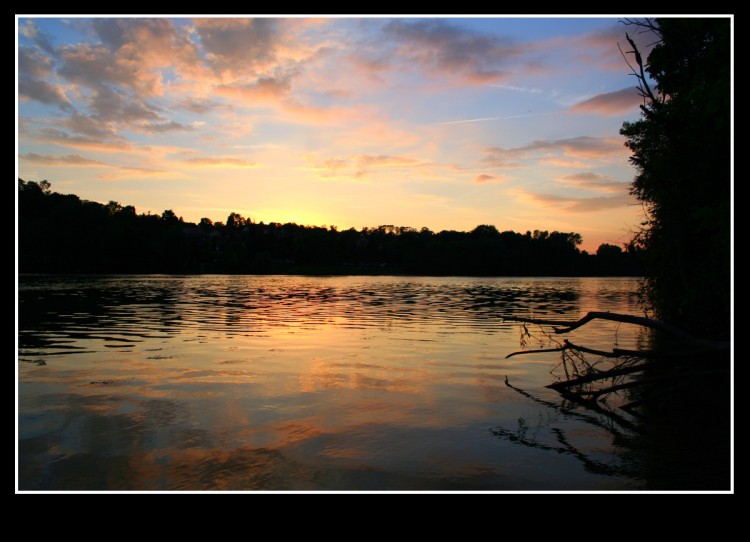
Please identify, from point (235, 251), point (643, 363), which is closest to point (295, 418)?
point (643, 363)

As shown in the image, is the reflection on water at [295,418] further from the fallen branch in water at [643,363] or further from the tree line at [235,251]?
the tree line at [235,251]

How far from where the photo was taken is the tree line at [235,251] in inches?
4528

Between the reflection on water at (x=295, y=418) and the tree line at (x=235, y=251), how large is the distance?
10234 cm

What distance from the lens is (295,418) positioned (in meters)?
11.3

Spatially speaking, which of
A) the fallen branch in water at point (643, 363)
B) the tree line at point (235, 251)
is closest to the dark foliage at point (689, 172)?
the fallen branch in water at point (643, 363)

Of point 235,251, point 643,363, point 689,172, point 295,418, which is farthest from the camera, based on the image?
point 235,251

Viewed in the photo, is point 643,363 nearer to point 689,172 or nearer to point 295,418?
point 295,418

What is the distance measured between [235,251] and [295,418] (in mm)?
153540

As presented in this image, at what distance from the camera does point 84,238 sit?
118 meters

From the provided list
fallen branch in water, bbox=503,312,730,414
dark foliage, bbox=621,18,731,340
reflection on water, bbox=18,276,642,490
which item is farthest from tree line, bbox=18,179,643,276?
fallen branch in water, bbox=503,312,730,414

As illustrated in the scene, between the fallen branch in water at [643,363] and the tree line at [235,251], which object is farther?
the tree line at [235,251]

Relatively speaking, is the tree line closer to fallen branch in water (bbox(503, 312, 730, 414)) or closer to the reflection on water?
the reflection on water
